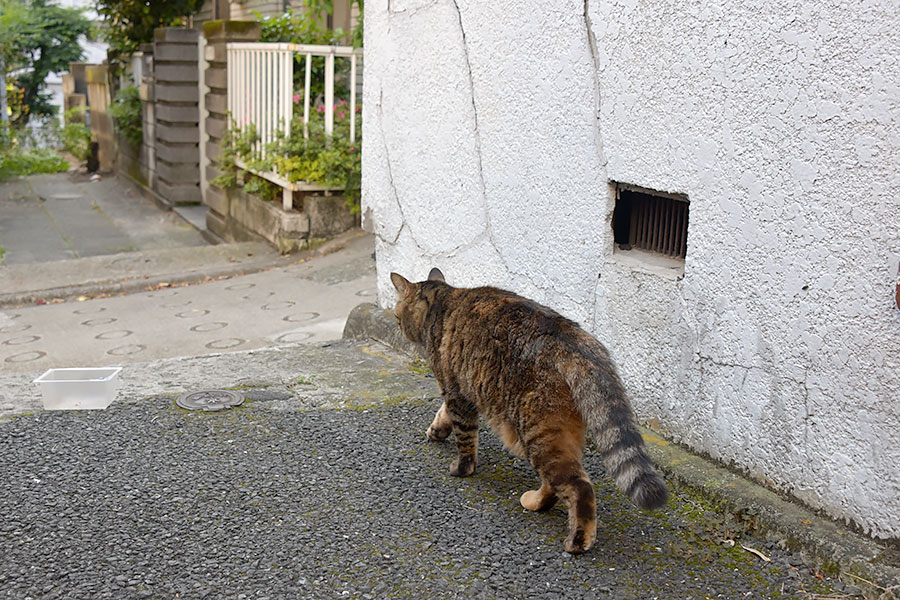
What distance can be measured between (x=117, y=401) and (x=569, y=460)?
2760 mm

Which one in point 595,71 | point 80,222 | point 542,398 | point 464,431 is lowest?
point 80,222

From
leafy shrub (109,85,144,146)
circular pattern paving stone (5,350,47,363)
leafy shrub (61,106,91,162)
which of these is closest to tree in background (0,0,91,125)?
leafy shrub (61,106,91,162)

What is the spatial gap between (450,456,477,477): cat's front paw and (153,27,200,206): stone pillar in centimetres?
1099

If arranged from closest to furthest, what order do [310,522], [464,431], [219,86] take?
1. [310,522]
2. [464,431]
3. [219,86]

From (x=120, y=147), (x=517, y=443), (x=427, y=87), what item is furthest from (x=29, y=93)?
(x=517, y=443)

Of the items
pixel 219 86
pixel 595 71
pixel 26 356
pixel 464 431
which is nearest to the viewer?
pixel 464 431

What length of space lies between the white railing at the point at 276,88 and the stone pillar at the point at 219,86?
1.06 feet

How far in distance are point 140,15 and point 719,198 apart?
1565cm

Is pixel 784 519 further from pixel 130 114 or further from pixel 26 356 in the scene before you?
pixel 130 114

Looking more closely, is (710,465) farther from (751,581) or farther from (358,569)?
(358,569)

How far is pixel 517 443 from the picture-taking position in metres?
3.30

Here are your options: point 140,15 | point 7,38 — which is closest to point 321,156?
point 140,15

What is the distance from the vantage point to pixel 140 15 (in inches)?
640

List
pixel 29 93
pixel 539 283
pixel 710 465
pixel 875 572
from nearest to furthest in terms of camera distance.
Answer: pixel 875 572, pixel 710 465, pixel 539 283, pixel 29 93
